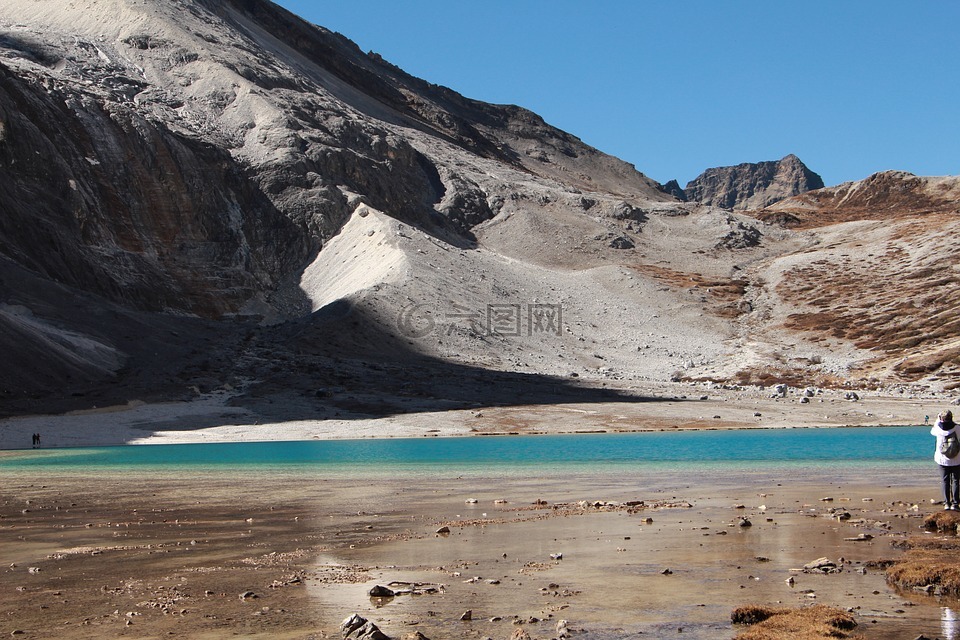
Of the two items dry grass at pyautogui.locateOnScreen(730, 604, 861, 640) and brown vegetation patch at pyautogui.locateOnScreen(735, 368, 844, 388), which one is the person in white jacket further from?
brown vegetation patch at pyautogui.locateOnScreen(735, 368, 844, 388)

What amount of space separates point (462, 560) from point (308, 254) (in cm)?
8627

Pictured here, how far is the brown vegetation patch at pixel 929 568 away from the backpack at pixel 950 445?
3995 millimetres

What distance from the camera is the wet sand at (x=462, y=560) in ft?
31.9

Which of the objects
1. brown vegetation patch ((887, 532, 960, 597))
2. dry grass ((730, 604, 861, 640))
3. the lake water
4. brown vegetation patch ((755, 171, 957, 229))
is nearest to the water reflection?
brown vegetation patch ((887, 532, 960, 597))

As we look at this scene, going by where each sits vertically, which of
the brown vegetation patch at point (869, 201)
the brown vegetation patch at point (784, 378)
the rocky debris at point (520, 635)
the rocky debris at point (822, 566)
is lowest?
the rocky debris at point (520, 635)

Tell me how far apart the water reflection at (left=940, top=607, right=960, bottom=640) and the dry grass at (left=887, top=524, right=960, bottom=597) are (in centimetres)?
68

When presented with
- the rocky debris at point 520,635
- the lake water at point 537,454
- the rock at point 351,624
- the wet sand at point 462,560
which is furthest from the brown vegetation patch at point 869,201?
the rock at point 351,624

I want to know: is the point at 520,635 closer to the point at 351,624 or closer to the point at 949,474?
the point at 351,624

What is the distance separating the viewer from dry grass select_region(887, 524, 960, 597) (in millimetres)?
10211

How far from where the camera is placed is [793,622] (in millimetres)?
8953

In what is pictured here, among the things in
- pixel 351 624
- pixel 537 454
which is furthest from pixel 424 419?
pixel 351 624

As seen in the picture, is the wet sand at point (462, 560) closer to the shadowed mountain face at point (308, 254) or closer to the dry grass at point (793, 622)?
the dry grass at point (793, 622)

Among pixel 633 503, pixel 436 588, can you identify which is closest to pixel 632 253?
pixel 633 503

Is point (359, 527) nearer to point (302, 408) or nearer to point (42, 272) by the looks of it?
point (302, 408)
